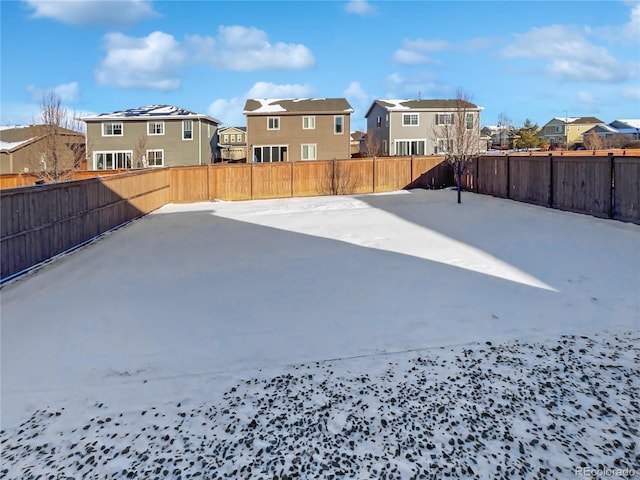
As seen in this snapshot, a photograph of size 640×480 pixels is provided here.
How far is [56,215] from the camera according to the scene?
8.74 meters

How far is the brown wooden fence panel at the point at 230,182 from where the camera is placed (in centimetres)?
1943

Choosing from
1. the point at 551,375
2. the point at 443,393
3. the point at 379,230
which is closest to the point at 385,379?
the point at 443,393

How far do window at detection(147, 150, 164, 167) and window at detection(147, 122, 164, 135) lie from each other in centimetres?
125

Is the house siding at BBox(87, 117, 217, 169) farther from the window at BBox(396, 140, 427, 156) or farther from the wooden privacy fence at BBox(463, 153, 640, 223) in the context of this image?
the wooden privacy fence at BBox(463, 153, 640, 223)

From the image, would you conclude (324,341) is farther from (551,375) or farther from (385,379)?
(551,375)

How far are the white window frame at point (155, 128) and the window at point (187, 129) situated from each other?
1423 mm

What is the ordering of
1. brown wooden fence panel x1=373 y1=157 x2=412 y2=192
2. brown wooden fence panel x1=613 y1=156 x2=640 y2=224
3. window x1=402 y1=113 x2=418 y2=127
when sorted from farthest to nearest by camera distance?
window x1=402 y1=113 x2=418 y2=127
brown wooden fence panel x1=373 y1=157 x2=412 y2=192
brown wooden fence panel x1=613 y1=156 x2=640 y2=224

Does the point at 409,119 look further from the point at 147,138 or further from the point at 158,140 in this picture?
the point at 147,138

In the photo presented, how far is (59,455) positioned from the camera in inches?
114

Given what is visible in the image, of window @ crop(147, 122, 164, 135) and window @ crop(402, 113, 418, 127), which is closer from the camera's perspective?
window @ crop(147, 122, 164, 135)

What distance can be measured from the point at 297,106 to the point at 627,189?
2650 centimetres

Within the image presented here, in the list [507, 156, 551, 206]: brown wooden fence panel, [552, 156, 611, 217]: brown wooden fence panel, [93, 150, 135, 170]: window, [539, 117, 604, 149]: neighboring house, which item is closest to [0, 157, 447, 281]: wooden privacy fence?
[507, 156, 551, 206]: brown wooden fence panel

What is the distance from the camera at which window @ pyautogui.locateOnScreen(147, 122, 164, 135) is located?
108ft

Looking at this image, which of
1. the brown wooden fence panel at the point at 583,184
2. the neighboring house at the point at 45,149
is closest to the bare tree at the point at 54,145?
the neighboring house at the point at 45,149
